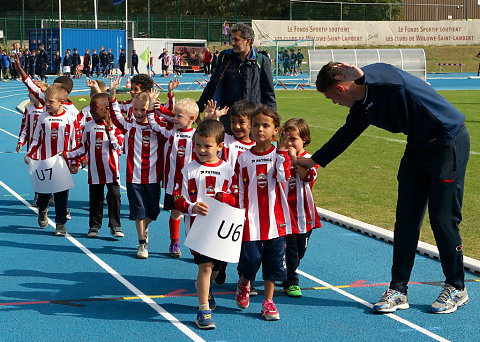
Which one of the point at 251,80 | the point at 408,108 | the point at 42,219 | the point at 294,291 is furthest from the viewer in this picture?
the point at 42,219

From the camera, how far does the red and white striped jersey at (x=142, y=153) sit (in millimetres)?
8047

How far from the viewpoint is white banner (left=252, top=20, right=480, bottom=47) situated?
60.6 m

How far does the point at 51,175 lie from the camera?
898 cm

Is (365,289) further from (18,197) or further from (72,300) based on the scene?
(18,197)

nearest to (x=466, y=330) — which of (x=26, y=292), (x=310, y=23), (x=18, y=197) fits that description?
(x=26, y=292)

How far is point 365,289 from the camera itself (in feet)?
21.9

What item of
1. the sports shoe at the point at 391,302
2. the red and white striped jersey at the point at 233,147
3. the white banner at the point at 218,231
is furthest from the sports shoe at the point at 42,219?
the sports shoe at the point at 391,302

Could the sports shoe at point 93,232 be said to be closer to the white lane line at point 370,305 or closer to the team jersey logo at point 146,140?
the team jersey logo at point 146,140

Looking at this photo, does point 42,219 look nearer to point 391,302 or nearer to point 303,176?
point 303,176

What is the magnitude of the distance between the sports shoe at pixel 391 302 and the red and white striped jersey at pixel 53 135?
193 inches

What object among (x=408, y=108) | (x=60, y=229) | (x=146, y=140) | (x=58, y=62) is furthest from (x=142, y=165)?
(x=58, y=62)

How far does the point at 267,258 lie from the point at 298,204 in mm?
652

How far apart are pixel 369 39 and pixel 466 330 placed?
60285mm

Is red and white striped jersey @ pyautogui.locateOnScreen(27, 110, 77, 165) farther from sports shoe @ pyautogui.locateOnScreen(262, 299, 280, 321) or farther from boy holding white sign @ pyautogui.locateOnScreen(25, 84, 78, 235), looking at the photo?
sports shoe @ pyautogui.locateOnScreen(262, 299, 280, 321)
